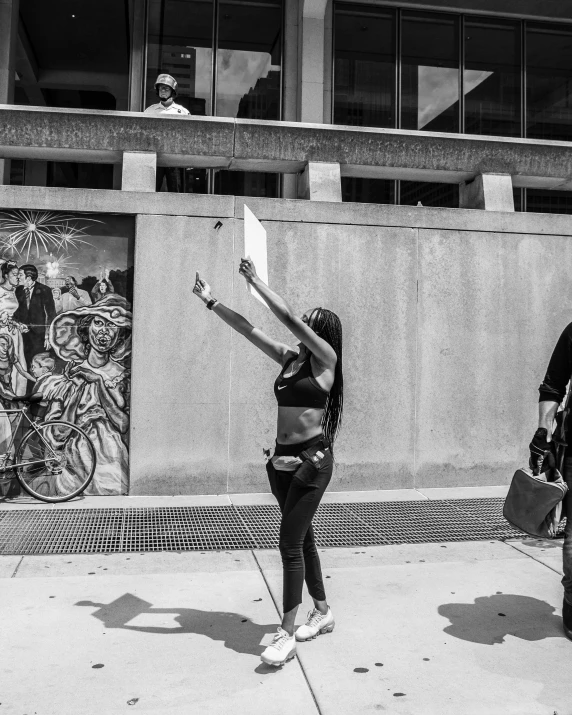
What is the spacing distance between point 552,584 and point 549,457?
1.32m

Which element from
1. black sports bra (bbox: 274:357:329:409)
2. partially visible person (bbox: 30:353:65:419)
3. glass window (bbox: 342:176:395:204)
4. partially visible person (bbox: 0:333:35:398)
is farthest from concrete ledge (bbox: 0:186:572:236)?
black sports bra (bbox: 274:357:329:409)

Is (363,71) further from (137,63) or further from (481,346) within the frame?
(481,346)

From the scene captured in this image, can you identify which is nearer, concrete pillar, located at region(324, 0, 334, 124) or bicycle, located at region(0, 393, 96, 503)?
bicycle, located at region(0, 393, 96, 503)

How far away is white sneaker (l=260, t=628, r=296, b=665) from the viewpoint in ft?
12.8

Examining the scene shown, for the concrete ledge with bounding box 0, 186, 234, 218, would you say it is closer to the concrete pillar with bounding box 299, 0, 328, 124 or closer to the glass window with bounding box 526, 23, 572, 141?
the concrete pillar with bounding box 299, 0, 328, 124

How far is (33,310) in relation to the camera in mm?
7598

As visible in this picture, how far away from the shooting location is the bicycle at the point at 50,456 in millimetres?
7441

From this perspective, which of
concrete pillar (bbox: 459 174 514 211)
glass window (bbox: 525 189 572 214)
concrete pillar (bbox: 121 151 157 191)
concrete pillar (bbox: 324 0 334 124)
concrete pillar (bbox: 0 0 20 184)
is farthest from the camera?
concrete pillar (bbox: 324 0 334 124)

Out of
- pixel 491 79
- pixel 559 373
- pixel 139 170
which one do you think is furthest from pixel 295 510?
pixel 491 79

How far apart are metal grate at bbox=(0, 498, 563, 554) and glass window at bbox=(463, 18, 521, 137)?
23.8 feet

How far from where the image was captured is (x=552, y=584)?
210 inches

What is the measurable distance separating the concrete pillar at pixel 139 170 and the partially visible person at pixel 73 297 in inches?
42.9

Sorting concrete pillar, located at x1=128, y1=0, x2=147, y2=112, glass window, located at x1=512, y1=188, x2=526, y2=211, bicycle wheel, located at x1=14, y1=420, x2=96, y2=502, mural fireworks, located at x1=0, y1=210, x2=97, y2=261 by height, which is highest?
concrete pillar, located at x1=128, y1=0, x2=147, y2=112

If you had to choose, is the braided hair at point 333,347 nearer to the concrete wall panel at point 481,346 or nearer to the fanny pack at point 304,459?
the fanny pack at point 304,459
